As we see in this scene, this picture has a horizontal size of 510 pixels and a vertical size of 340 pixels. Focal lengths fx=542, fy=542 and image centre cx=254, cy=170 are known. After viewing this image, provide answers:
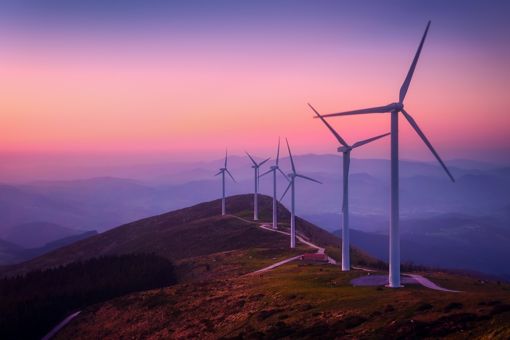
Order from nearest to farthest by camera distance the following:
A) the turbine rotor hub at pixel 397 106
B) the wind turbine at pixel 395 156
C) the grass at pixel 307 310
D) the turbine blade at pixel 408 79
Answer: the grass at pixel 307 310 → the wind turbine at pixel 395 156 → the turbine rotor hub at pixel 397 106 → the turbine blade at pixel 408 79

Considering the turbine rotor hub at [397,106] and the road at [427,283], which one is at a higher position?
the turbine rotor hub at [397,106]

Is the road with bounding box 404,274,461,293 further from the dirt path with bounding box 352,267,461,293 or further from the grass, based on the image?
the grass

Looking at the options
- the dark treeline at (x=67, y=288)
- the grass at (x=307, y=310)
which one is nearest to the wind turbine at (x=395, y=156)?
the grass at (x=307, y=310)

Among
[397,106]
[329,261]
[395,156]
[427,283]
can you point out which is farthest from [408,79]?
[329,261]

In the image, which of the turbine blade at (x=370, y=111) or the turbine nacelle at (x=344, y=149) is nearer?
the turbine blade at (x=370, y=111)

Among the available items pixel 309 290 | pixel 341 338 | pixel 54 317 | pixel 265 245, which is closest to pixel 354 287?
pixel 309 290

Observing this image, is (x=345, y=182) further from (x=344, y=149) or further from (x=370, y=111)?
(x=370, y=111)

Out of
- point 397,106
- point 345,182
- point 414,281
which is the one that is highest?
point 397,106

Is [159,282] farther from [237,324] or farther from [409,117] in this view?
[409,117]

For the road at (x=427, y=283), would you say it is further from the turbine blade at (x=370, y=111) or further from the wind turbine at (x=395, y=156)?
the turbine blade at (x=370, y=111)
